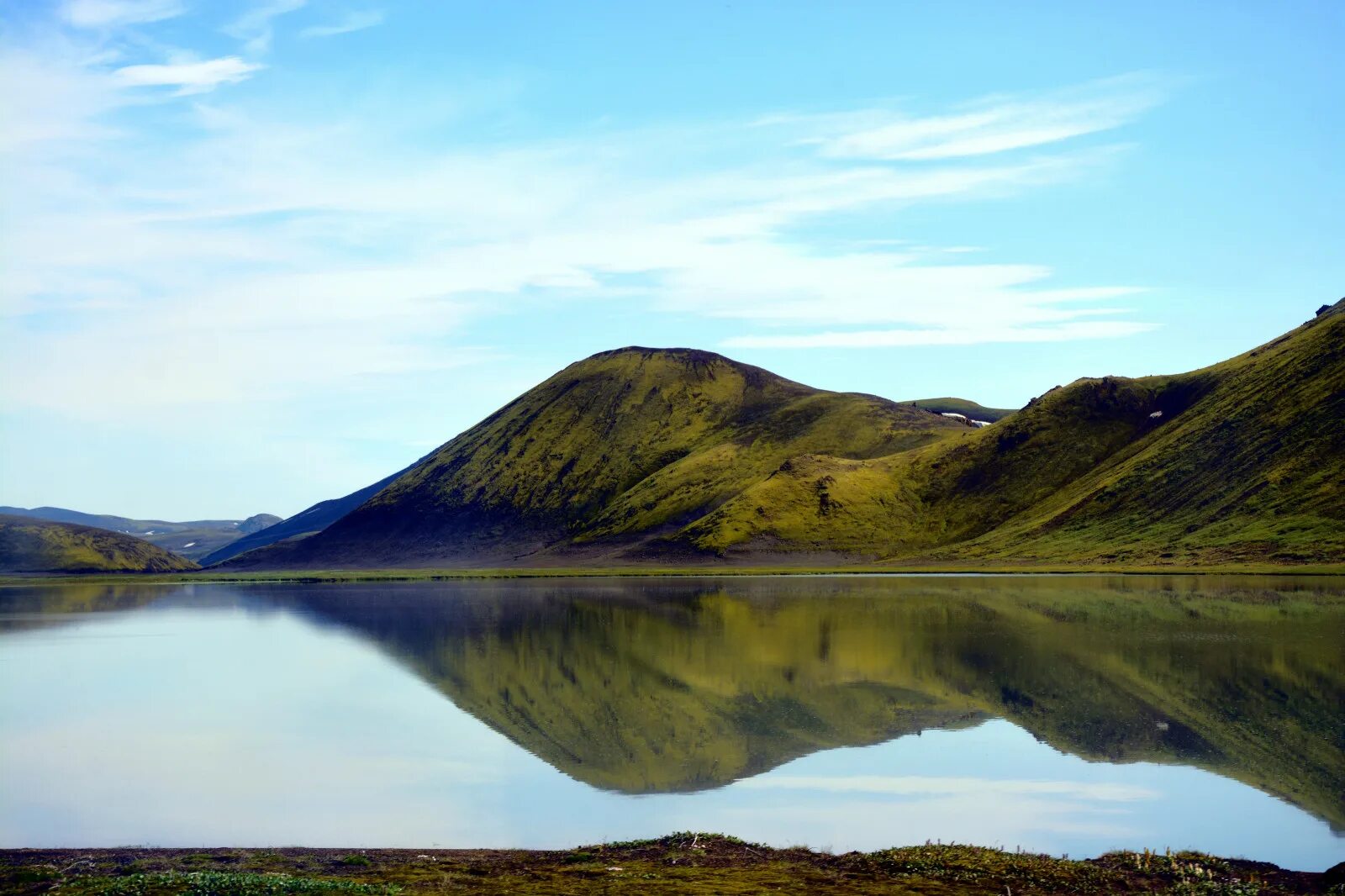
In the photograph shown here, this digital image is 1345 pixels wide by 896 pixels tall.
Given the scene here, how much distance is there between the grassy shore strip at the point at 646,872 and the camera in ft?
65.6

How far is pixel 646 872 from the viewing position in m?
21.5

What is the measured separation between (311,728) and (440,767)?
31.6ft

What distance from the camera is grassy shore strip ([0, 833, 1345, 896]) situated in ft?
65.6

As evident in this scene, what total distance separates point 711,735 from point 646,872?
1629cm

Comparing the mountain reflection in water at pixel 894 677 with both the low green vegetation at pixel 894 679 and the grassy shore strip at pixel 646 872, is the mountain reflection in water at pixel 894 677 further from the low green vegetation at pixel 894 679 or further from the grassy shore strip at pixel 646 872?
the grassy shore strip at pixel 646 872

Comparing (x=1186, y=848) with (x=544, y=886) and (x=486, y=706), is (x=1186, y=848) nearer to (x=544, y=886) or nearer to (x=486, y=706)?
(x=544, y=886)

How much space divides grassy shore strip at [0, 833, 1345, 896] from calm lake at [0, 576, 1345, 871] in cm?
196

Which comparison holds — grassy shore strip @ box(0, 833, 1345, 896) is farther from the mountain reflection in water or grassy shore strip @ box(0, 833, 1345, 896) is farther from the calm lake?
the mountain reflection in water

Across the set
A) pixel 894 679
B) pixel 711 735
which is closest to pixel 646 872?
pixel 711 735

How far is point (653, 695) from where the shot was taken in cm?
4653

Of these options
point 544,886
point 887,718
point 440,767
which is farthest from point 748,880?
point 887,718

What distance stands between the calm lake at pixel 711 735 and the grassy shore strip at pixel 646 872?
77.0 inches

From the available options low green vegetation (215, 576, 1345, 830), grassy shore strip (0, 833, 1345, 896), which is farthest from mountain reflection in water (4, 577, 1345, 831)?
grassy shore strip (0, 833, 1345, 896)

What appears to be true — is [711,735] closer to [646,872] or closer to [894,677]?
[894,677]
